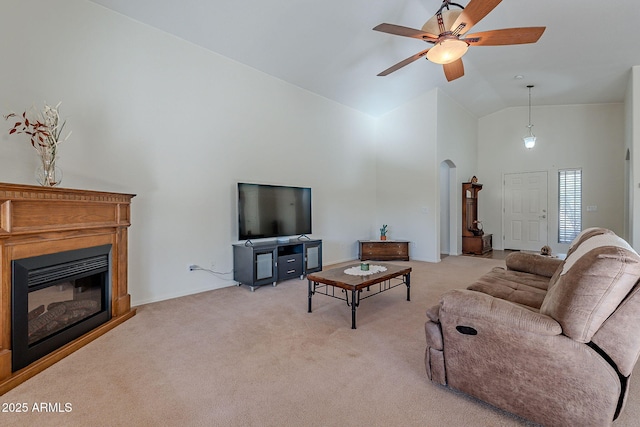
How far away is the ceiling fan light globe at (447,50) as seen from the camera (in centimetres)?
281

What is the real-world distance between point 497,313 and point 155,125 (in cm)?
379

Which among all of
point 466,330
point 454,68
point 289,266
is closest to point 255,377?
point 466,330

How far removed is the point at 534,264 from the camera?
294cm

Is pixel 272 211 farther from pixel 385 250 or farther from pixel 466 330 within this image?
pixel 466 330

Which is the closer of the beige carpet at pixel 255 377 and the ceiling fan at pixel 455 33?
the beige carpet at pixel 255 377

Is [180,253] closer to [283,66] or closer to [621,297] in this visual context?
[283,66]

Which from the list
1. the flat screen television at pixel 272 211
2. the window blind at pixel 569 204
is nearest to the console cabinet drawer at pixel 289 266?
the flat screen television at pixel 272 211

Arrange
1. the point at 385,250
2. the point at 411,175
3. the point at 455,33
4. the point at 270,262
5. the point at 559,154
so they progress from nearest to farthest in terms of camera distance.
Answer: the point at 455,33 → the point at 270,262 → the point at 385,250 → the point at 411,175 → the point at 559,154

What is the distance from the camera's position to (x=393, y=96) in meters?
5.98

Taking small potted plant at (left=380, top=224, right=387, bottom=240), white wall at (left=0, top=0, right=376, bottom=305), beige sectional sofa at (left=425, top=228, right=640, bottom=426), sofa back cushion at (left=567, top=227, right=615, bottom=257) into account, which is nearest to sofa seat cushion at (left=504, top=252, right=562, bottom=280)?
sofa back cushion at (left=567, top=227, right=615, bottom=257)

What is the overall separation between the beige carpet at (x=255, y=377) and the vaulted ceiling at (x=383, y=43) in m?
3.29

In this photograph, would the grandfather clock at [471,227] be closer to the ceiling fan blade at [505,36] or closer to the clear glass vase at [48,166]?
the ceiling fan blade at [505,36]

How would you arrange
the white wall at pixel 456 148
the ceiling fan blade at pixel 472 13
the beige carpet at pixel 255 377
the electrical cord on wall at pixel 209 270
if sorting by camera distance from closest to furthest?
the beige carpet at pixel 255 377
the ceiling fan blade at pixel 472 13
the electrical cord on wall at pixel 209 270
the white wall at pixel 456 148

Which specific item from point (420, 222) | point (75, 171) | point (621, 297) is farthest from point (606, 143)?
point (75, 171)
